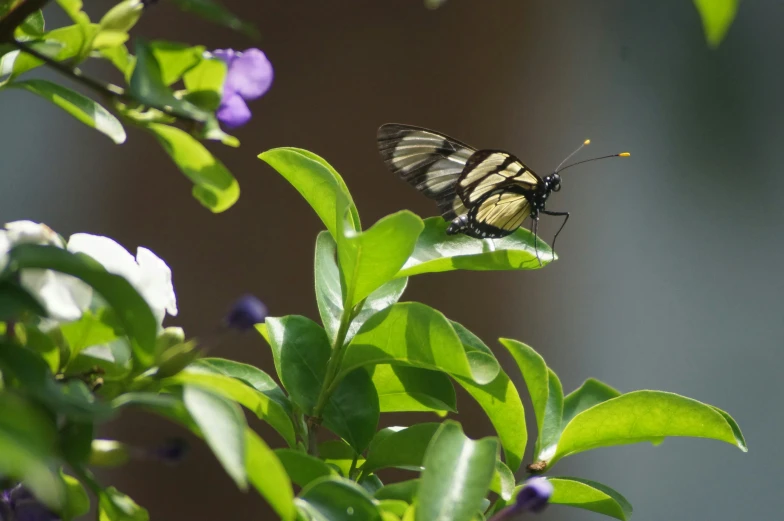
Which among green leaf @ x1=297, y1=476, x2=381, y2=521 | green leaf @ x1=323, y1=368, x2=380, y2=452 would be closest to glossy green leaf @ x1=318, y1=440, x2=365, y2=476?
green leaf @ x1=323, y1=368, x2=380, y2=452

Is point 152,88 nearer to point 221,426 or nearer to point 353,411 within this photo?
point 221,426

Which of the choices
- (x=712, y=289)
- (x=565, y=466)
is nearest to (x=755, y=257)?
(x=712, y=289)

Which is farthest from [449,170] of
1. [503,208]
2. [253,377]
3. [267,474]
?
[267,474]

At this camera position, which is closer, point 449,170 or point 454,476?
point 454,476

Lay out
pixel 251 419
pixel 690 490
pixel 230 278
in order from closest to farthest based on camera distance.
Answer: pixel 251 419
pixel 230 278
pixel 690 490

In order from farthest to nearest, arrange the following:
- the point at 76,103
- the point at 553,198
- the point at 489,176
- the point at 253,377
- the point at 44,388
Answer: the point at 553,198 < the point at 489,176 < the point at 253,377 < the point at 76,103 < the point at 44,388

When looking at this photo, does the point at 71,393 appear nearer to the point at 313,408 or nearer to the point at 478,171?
the point at 313,408

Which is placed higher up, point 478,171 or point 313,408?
point 478,171
